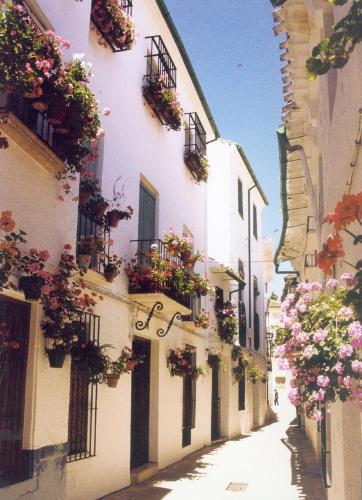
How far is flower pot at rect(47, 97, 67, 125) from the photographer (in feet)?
19.4

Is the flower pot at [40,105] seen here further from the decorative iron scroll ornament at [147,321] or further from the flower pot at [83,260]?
the decorative iron scroll ornament at [147,321]

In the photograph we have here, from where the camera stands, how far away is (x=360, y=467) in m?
5.05

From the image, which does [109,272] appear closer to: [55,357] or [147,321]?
[147,321]

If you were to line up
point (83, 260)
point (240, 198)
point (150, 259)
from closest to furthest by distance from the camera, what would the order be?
point (83, 260) → point (150, 259) → point (240, 198)

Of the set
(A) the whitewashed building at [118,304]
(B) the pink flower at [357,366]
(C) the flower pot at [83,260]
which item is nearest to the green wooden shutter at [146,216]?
(A) the whitewashed building at [118,304]

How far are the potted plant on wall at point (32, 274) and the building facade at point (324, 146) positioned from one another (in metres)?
2.96

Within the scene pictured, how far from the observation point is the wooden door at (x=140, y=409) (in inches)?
413

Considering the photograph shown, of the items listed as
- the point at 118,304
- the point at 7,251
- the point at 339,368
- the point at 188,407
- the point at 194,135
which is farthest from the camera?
the point at 194,135

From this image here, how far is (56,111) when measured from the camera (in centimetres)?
593

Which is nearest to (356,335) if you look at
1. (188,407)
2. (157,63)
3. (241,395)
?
(157,63)

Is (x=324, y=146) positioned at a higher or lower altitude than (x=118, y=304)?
higher

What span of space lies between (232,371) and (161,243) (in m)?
8.77

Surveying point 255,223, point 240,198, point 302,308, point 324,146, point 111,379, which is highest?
point 240,198

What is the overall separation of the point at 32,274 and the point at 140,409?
582cm
